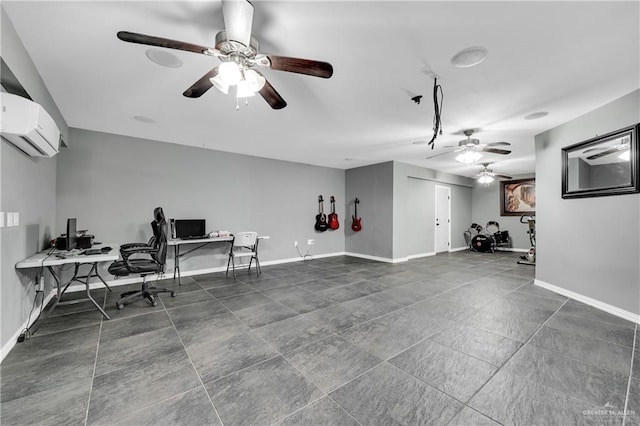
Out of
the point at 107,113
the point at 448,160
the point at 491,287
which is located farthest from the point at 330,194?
the point at 107,113

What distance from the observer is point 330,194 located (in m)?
7.39

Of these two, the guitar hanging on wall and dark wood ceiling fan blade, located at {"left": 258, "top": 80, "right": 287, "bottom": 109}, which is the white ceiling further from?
the guitar hanging on wall

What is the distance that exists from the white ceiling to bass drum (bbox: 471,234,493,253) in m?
5.02

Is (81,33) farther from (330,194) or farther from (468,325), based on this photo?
(330,194)

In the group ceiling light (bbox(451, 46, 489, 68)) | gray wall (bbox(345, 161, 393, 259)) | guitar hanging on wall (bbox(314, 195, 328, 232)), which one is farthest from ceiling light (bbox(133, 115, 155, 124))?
gray wall (bbox(345, 161, 393, 259))

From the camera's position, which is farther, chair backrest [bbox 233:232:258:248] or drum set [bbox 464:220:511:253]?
drum set [bbox 464:220:511:253]

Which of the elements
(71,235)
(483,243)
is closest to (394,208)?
(483,243)

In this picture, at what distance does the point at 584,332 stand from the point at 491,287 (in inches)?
65.7

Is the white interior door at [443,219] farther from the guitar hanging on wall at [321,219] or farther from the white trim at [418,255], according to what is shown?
the guitar hanging on wall at [321,219]

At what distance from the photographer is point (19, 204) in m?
2.47

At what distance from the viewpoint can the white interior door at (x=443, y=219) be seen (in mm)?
8102

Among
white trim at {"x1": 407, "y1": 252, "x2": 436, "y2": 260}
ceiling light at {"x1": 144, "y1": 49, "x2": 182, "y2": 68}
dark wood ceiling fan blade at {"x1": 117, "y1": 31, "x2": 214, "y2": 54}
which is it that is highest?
ceiling light at {"x1": 144, "y1": 49, "x2": 182, "y2": 68}

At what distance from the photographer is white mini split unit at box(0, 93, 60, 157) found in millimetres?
1990

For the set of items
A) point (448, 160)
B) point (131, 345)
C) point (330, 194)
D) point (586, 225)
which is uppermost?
point (448, 160)
